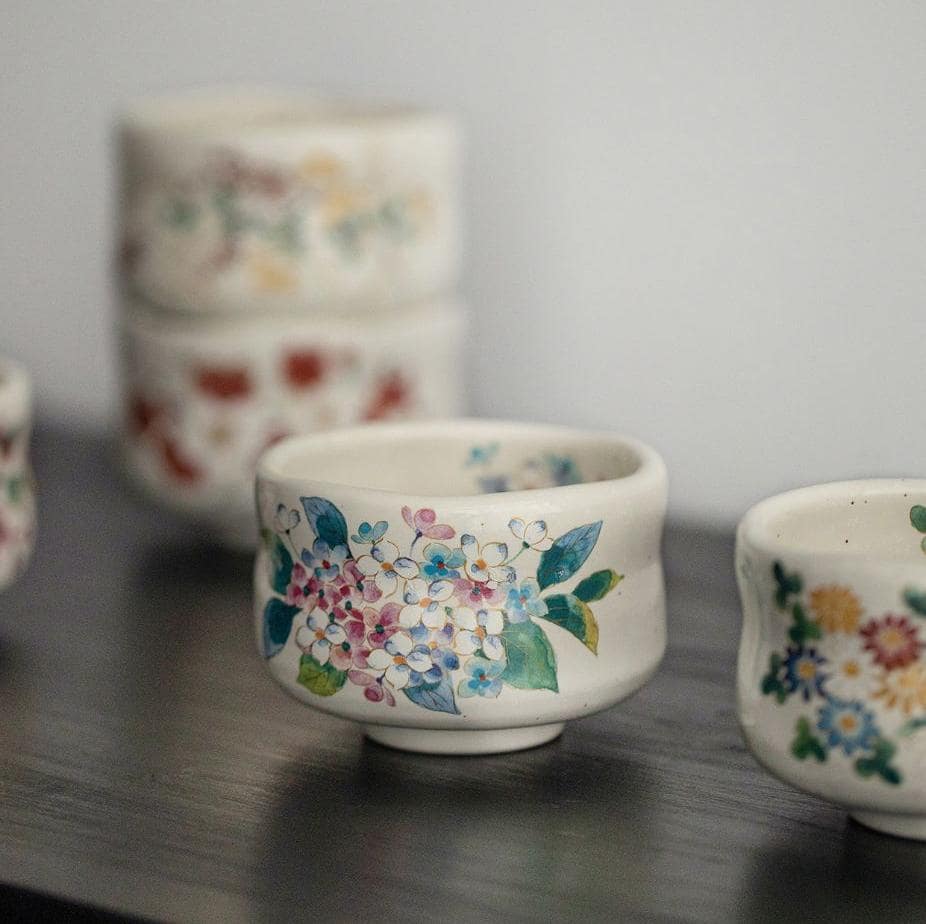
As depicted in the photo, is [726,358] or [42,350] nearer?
[726,358]

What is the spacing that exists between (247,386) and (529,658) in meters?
0.26

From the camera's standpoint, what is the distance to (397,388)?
2.35 ft

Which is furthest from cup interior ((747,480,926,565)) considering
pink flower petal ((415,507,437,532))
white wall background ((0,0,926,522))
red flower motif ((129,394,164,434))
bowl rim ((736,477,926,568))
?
red flower motif ((129,394,164,434))

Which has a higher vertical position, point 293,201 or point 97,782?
point 293,201

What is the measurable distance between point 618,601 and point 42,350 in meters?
0.59

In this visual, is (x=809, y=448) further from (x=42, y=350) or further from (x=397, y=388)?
(x=42, y=350)

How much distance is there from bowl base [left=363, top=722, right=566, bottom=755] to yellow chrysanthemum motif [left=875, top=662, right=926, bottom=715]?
0.43ft

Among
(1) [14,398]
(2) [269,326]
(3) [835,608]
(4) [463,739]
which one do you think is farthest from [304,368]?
(3) [835,608]

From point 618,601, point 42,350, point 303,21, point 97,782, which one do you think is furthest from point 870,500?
point 42,350

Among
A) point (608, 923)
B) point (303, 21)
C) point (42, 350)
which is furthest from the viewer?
point (42, 350)

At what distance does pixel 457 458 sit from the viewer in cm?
58

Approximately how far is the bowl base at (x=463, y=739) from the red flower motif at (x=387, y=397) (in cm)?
22

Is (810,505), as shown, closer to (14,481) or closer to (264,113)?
(14,481)

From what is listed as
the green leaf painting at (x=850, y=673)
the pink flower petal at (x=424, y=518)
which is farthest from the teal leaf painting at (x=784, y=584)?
the pink flower petal at (x=424, y=518)
